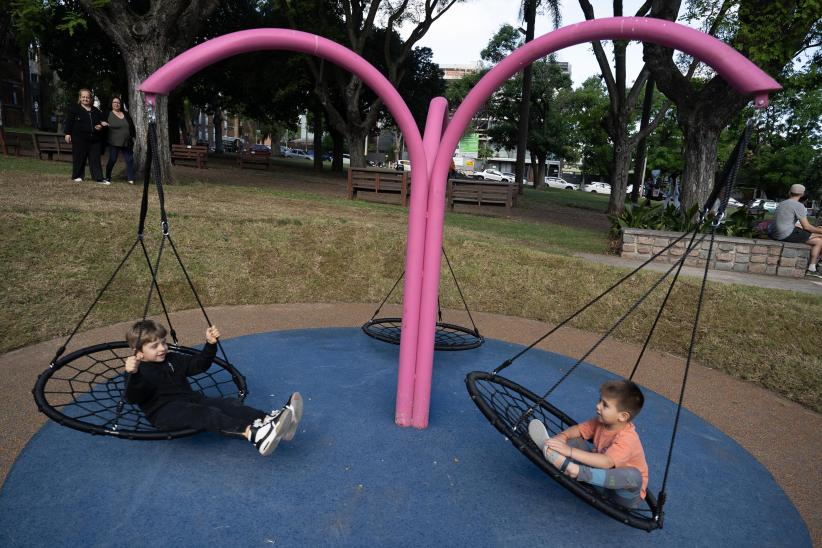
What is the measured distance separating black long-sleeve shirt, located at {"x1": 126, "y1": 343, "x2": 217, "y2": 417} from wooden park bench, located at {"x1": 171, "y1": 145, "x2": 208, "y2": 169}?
16.4 m

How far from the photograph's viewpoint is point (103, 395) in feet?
A: 12.7

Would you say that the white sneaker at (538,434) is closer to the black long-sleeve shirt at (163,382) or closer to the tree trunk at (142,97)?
the black long-sleeve shirt at (163,382)

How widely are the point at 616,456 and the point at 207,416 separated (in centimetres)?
221

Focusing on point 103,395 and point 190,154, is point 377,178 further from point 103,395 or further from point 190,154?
point 103,395

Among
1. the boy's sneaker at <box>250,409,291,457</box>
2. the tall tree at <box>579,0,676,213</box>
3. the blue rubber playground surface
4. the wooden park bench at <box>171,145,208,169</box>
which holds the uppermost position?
the tall tree at <box>579,0,676,213</box>

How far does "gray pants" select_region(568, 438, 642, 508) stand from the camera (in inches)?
104

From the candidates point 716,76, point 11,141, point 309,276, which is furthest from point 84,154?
point 716,76

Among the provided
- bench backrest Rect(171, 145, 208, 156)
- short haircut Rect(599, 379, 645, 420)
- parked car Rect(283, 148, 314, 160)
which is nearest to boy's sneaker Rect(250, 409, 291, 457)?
short haircut Rect(599, 379, 645, 420)

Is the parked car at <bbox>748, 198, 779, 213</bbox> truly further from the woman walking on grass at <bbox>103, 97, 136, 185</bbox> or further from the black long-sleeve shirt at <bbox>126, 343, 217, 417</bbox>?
the woman walking on grass at <bbox>103, 97, 136, 185</bbox>

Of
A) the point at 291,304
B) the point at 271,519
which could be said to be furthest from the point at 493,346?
the point at 271,519

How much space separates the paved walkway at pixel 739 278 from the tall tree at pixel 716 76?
2.82 metres

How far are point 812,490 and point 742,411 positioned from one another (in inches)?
48.1

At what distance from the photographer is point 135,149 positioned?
11422 millimetres

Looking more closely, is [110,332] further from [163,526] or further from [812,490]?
[812,490]
